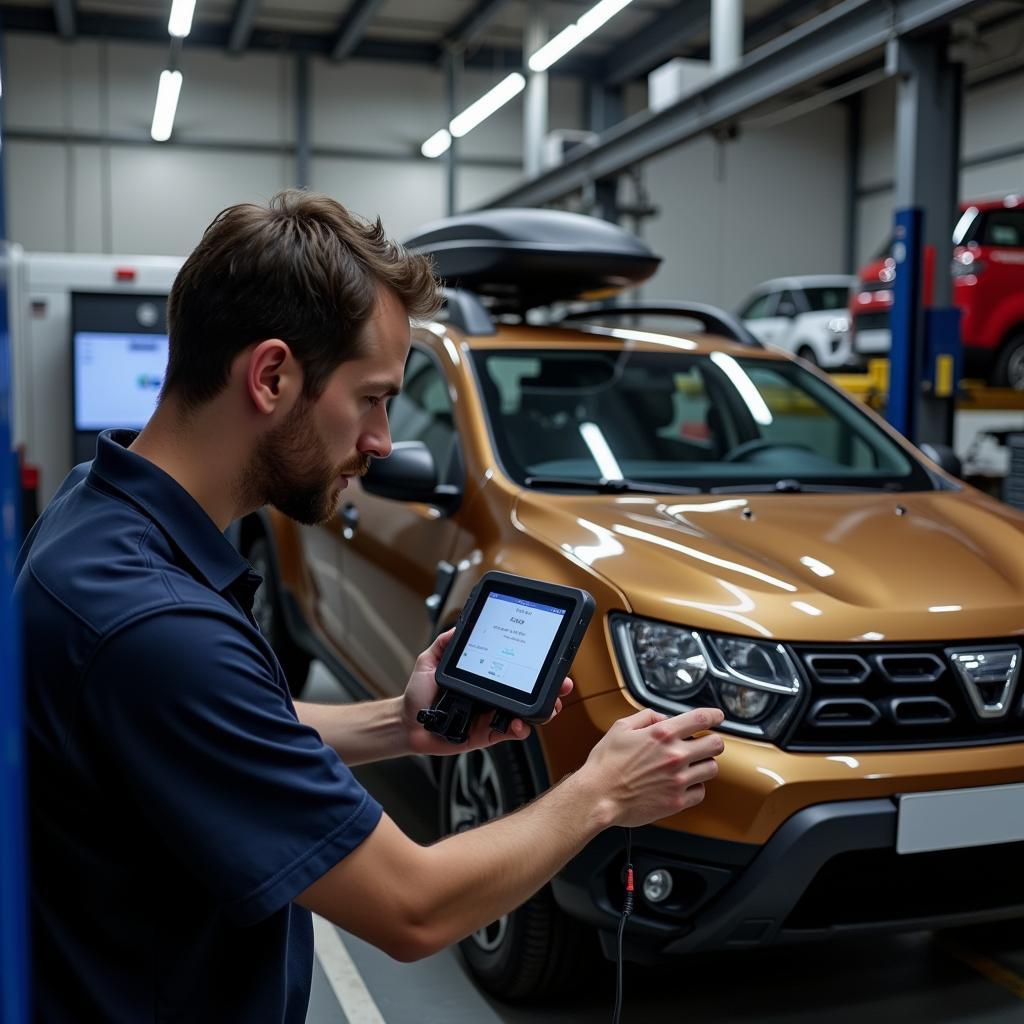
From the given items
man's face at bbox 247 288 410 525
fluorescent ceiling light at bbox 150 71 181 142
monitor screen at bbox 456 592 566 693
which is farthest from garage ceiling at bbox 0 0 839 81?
man's face at bbox 247 288 410 525

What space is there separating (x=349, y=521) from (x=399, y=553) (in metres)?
0.54

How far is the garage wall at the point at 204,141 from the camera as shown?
1752 centimetres

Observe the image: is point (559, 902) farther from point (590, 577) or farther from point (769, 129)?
point (769, 129)

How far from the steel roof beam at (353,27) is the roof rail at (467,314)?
12535 millimetres

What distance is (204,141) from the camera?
60.0 ft

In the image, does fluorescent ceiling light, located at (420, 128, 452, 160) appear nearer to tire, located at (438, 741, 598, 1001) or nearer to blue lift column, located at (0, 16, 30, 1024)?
tire, located at (438, 741, 598, 1001)

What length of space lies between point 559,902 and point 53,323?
19.6 feet

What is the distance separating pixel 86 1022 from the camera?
126cm

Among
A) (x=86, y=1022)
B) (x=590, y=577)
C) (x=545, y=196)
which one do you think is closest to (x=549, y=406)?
(x=590, y=577)

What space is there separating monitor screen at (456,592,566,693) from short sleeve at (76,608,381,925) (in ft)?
1.80

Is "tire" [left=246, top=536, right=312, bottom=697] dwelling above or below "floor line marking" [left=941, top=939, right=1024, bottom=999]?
above

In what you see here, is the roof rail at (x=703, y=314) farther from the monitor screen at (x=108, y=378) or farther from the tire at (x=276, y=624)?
the monitor screen at (x=108, y=378)

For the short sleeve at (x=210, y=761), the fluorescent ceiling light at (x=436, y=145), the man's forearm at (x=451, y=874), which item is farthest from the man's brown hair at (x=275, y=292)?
the fluorescent ceiling light at (x=436, y=145)

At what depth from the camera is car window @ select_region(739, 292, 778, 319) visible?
46.7 feet
